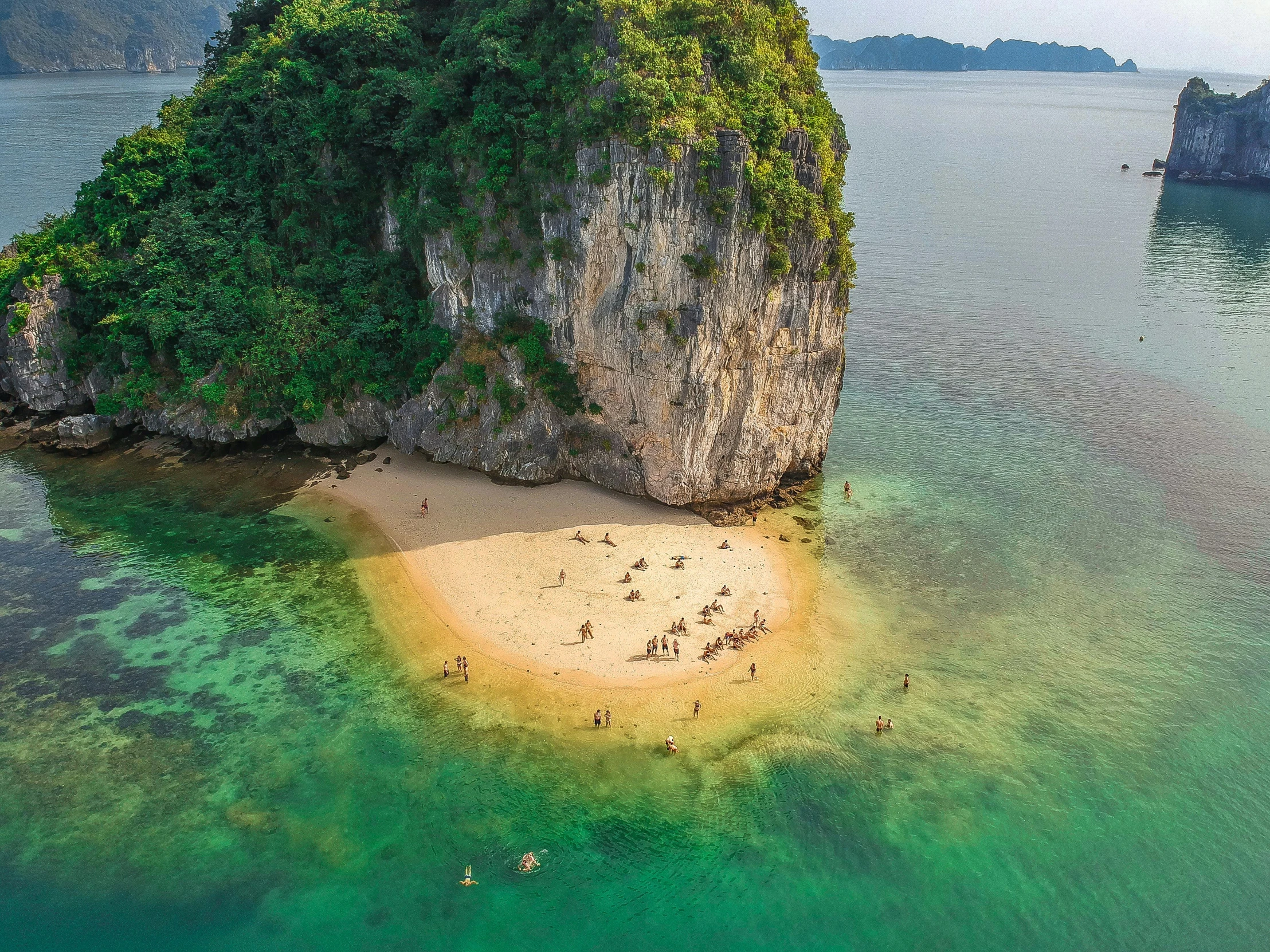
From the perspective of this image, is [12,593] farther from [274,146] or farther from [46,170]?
[46,170]

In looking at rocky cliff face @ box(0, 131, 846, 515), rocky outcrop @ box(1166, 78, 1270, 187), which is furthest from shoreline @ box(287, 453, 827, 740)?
rocky outcrop @ box(1166, 78, 1270, 187)

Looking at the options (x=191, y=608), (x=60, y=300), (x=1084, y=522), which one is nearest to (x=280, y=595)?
(x=191, y=608)

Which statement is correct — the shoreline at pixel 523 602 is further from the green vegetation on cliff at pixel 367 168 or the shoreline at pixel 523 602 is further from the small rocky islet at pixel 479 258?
the green vegetation on cliff at pixel 367 168

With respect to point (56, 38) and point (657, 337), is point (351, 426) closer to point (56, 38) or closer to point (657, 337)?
point (657, 337)

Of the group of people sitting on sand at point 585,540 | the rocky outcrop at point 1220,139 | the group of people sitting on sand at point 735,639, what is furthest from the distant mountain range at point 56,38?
the group of people sitting on sand at point 735,639

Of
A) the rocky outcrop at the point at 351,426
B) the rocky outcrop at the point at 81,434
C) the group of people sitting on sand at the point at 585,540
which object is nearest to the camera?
the group of people sitting on sand at the point at 585,540

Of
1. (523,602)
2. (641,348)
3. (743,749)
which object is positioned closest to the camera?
(743,749)

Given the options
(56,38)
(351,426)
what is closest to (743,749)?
(351,426)

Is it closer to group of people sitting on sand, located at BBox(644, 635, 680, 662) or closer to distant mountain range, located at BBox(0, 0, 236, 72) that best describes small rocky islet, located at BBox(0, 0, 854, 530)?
group of people sitting on sand, located at BBox(644, 635, 680, 662)
